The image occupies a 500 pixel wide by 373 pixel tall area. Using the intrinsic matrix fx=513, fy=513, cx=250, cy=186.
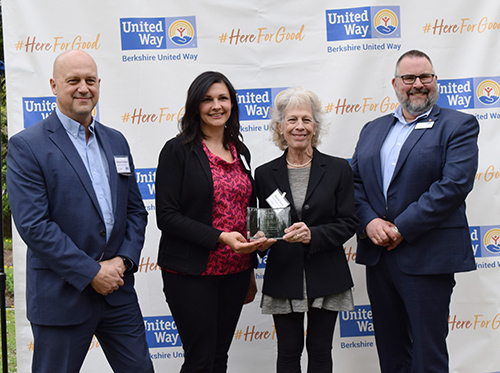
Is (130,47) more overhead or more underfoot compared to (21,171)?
more overhead

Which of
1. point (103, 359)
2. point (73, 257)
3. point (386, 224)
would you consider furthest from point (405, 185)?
point (103, 359)

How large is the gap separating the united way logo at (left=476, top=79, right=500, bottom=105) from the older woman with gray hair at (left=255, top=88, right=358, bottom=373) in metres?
1.49

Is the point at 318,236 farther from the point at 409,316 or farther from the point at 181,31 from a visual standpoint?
the point at 181,31

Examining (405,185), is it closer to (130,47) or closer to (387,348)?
(387,348)

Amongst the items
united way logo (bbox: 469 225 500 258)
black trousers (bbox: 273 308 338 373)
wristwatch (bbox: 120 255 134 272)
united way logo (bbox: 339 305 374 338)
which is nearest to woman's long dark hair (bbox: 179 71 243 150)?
wristwatch (bbox: 120 255 134 272)

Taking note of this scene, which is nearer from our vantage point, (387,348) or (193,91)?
(193,91)

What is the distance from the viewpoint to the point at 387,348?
2.90 metres

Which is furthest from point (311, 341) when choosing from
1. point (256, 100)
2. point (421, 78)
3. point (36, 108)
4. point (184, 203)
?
point (36, 108)

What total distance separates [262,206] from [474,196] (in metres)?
1.74

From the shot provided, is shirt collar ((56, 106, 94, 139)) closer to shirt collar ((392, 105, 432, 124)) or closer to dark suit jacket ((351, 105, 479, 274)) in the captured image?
dark suit jacket ((351, 105, 479, 274))

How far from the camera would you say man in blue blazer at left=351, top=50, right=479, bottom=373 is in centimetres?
263

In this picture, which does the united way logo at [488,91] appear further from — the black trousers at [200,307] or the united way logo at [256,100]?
the black trousers at [200,307]

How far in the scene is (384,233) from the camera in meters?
A: 2.67

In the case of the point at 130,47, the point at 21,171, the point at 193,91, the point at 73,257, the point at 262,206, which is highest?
the point at 130,47
